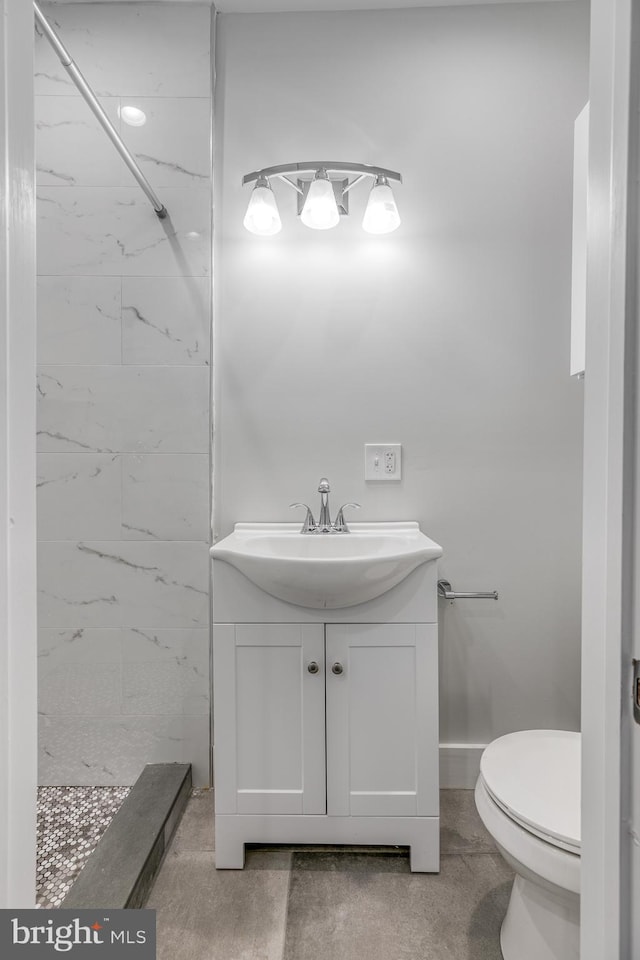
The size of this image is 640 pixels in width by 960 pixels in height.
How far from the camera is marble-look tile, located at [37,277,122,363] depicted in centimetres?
179

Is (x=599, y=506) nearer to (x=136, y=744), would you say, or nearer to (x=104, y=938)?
(x=104, y=938)

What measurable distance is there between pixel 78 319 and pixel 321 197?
85cm

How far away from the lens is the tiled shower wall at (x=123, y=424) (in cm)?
178

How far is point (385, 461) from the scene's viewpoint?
1829 mm

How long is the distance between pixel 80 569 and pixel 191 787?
31.0 inches

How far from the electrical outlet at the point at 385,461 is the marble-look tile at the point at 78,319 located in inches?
34.7

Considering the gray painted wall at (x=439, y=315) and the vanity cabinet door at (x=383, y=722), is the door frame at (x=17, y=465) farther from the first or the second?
the gray painted wall at (x=439, y=315)

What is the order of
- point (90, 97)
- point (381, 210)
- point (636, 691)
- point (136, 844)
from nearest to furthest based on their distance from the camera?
1. point (636, 691)
2. point (90, 97)
3. point (136, 844)
4. point (381, 210)

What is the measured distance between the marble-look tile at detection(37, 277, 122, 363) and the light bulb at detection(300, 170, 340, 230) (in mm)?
644

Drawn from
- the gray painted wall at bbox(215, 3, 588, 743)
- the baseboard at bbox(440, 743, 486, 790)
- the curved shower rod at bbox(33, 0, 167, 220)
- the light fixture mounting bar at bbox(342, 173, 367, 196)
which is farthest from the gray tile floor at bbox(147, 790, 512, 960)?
the light fixture mounting bar at bbox(342, 173, 367, 196)

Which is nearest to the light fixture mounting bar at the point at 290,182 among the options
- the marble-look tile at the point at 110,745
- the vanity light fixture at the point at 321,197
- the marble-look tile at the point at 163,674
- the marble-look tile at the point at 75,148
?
the vanity light fixture at the point at 321,197

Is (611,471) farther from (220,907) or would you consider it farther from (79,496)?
(79,496)

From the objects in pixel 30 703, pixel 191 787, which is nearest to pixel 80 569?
pixel 191 787

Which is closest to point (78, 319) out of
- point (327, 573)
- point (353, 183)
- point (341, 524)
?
point (353, 183)
